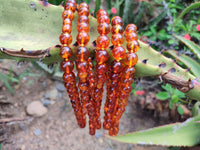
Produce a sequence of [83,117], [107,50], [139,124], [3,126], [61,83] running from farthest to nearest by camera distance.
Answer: [61,83], [139,124], [3,126], [83,117], [107,50]

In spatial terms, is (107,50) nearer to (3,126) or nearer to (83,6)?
(83,6)

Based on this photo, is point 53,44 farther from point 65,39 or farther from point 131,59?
point 131,59

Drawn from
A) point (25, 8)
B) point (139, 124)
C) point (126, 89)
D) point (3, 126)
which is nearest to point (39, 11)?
point (25, 8)

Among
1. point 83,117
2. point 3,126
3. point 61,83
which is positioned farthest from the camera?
point 61,83

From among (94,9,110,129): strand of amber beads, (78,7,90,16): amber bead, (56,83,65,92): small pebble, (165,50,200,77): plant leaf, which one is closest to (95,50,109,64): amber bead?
(94,9,110,129): strand of amber beads

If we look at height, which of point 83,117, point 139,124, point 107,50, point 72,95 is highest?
point 107,50

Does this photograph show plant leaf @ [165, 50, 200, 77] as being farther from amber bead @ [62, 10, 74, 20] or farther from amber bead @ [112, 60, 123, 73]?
amber bead @ [62, 10, 74, 20]
